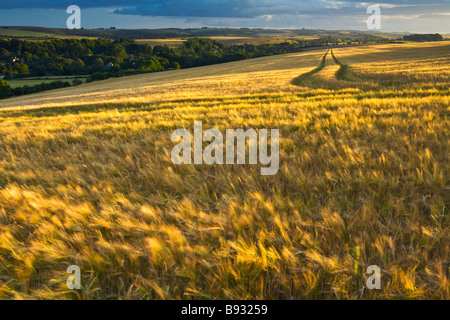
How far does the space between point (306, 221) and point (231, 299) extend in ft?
2.72

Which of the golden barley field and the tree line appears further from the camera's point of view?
the tree line

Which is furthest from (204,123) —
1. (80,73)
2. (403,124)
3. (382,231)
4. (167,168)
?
(80,73)

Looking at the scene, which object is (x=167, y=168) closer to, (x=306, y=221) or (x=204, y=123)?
(x=306, y=221)

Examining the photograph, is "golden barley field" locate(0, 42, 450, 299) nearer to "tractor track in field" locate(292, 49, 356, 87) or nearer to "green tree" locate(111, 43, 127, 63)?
"tractor track in field" locate(292, 49, 356, 87)
